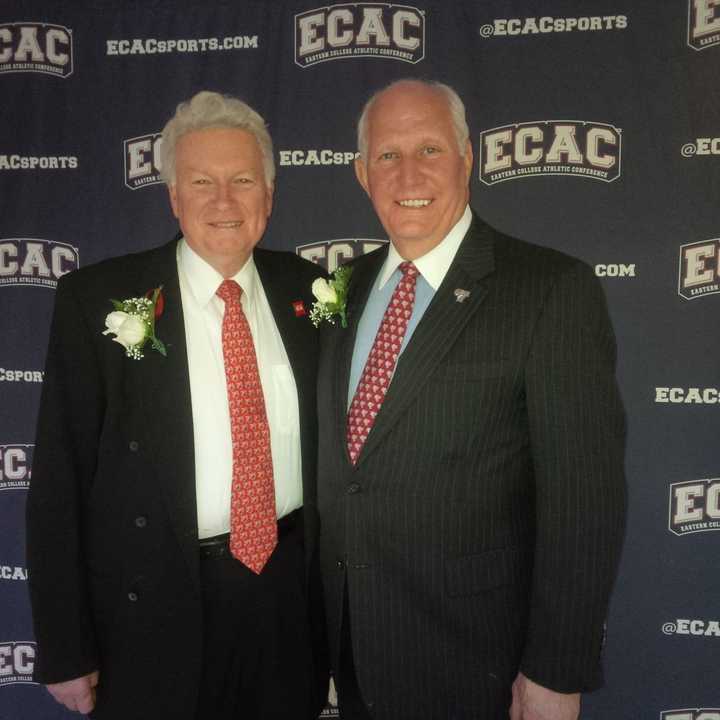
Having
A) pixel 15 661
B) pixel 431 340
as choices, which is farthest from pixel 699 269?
pixel 15 661

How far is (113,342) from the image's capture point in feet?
5.67

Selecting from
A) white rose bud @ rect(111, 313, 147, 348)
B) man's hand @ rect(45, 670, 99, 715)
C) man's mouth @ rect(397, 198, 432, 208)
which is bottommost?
man's hand @ rect(45, 670, 99, 715)

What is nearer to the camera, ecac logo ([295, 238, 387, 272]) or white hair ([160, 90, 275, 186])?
white hair ([160, 90, 275, 186])

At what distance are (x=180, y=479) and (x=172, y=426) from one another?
0.15 metres

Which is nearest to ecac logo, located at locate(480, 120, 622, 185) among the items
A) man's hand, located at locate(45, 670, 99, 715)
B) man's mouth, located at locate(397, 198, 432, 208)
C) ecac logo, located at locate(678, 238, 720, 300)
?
ecac logo, located at locate(678, 238, 720, 300)

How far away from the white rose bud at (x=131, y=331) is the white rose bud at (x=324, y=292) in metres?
0.50

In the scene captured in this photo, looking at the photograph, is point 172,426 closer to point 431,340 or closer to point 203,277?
point 203,277

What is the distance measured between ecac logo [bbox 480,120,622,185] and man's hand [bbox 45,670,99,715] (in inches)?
93.2

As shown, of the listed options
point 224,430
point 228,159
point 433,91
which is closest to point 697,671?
point 224,430

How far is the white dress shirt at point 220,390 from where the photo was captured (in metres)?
1.73

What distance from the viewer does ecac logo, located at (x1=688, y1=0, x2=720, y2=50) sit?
2.50 m

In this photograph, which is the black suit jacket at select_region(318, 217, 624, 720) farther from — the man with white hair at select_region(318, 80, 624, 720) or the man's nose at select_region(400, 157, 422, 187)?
the man's nose at select_region(400, 157, 422, 187)

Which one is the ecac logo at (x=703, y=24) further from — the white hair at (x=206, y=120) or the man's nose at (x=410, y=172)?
the white hair at (x=206, y=120)

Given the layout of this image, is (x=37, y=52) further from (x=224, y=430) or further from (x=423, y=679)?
(x=423, y=679)
